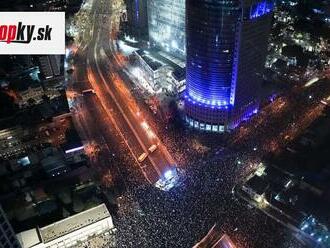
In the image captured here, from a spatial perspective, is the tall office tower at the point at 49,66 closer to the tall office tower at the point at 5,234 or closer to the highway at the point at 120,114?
the highway at the point at 120,114

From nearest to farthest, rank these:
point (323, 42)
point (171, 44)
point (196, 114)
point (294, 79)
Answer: point (196, 114) < point (294, 79) < point (171, 44) < point (323, 42)

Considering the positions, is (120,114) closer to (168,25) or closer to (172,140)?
(172,140)

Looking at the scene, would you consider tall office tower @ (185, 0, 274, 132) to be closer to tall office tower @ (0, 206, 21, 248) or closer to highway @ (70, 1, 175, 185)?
highway @ (70, 1, 175, 185)

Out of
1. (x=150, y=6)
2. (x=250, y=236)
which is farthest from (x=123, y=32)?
(x=250, y=236)

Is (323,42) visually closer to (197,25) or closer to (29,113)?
(197,25)

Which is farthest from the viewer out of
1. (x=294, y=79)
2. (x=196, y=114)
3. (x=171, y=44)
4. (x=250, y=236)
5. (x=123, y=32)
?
(x=123, y=32)

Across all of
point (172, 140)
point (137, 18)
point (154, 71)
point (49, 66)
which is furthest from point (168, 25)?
point (172, 140)
